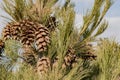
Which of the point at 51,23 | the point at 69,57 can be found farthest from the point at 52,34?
the point at 51,23

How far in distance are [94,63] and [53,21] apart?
0.35m

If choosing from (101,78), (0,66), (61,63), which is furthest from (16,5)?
(101,78)

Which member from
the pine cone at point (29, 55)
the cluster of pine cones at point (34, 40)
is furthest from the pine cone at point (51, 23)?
the pine cone at point (29, 55)

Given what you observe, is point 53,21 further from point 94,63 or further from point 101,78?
point 101,78

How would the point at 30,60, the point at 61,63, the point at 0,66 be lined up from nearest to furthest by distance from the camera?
Answer: the point at 61,63 < the point at 0,66 < the point at 30,60

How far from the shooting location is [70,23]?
1812 millimetres

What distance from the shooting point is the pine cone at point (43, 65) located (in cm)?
196

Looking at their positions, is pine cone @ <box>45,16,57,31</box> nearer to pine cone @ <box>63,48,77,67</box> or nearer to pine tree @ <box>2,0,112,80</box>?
pine tree @ <box>2,0,112,80</box>

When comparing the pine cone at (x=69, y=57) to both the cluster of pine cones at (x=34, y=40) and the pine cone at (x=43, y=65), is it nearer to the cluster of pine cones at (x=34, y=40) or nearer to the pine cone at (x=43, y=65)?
the cluster of pine cones at (x=34, y=40)

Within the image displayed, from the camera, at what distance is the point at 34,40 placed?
80.9 inches

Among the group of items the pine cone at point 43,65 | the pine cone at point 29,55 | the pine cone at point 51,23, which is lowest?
the pine cone at point 43,65

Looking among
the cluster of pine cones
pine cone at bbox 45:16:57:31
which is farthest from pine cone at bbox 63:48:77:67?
pine cone at bbox 45:16:57:31

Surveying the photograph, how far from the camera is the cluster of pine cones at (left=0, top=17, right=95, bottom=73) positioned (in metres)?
1.97

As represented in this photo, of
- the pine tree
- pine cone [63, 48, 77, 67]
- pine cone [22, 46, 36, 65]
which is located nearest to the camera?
the pine tree
